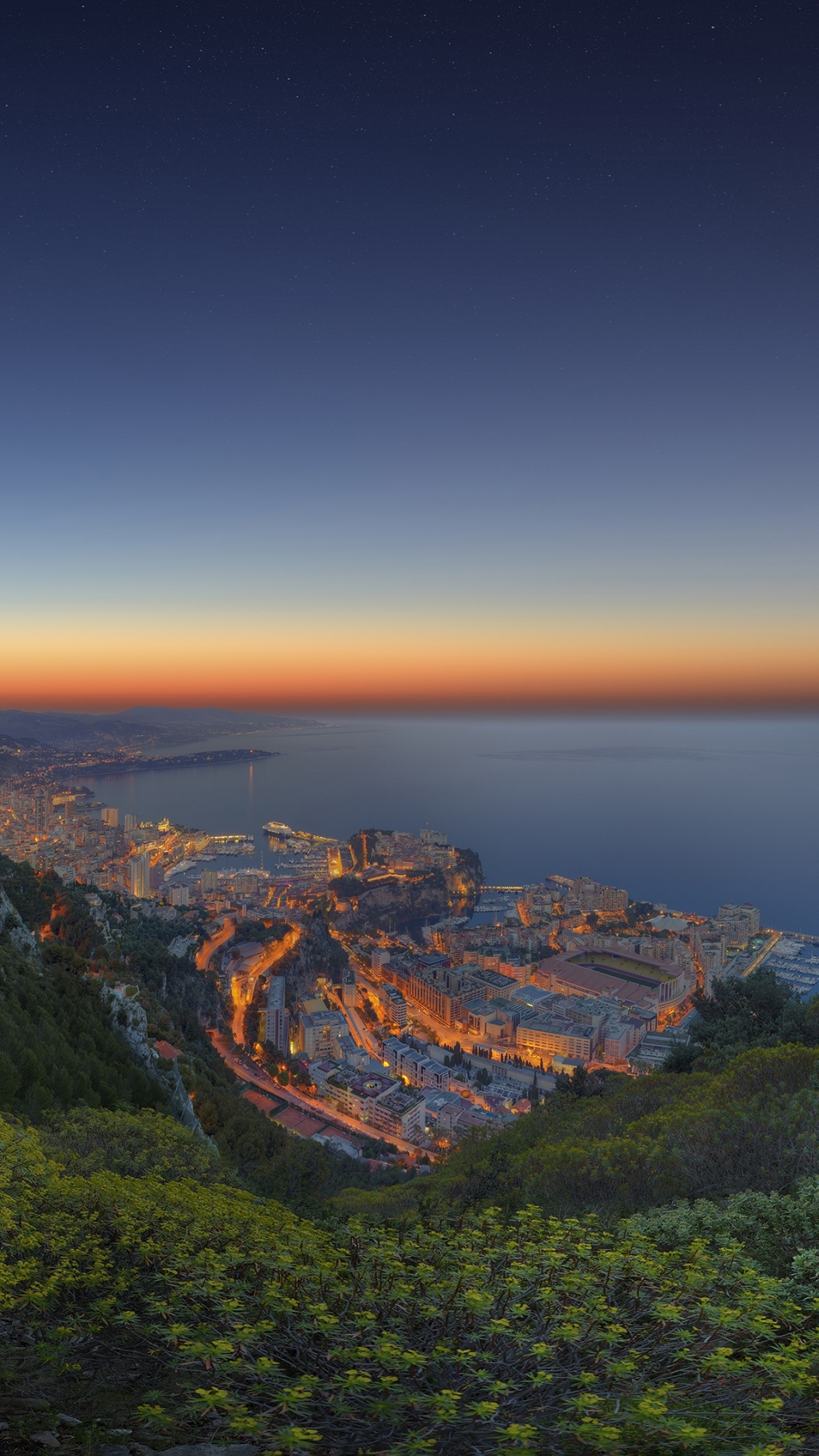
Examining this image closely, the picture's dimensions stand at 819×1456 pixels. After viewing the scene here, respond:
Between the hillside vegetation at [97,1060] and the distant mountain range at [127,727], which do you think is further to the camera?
the distant mountain range at [127,727]

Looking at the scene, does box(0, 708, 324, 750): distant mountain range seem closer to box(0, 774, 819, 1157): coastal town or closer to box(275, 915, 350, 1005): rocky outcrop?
box(0, 774, 819, 1157): coastal town

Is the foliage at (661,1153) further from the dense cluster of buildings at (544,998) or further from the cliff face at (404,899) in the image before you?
the cliff face at (404,899)

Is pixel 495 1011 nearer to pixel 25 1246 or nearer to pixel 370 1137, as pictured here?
pixel 370 1137

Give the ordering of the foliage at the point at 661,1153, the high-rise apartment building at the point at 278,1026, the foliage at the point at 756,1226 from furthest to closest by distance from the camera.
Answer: the high-rise apartment building at the point at 278,1026, the foliage at the point at 661,1153, the foliage at the point at 756,1226

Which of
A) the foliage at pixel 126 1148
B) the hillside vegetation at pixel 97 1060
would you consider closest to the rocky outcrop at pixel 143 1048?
the hillside vegetation at pixel 97 1060

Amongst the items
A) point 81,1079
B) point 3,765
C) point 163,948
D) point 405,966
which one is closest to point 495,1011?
point 405,966

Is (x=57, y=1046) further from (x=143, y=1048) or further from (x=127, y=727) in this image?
(x=127, y=727)

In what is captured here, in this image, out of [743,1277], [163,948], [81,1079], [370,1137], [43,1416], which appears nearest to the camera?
[43,1416]
